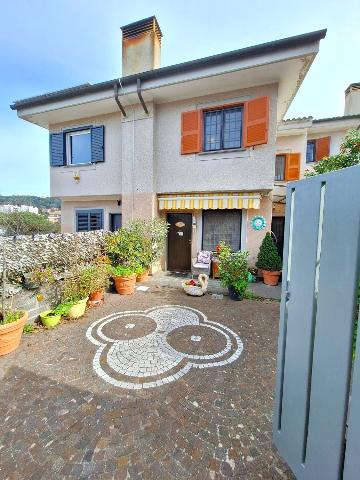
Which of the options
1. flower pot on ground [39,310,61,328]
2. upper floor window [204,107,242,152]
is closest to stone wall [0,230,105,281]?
flower pot on ground [39,310,61,328]

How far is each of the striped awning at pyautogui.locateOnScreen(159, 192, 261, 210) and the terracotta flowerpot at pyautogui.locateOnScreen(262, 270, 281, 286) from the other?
2.88m

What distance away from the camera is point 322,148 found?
1445cm

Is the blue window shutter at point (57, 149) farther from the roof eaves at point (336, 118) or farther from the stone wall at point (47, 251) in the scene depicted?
the roof eaves at point (336, 118)

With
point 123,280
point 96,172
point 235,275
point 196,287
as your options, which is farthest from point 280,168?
point 123,280

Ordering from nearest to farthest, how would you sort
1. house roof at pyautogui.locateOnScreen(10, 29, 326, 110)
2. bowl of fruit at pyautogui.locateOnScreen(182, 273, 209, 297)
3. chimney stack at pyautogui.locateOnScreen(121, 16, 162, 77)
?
1. house roof at pyautogui.locateOnScreen(10, 29, 326, 110)
2. bowl of fruit at pyautogui.locateOnScreen(182, 273, 209, 297)
3. chimney stack at pyautogui.locateOnScreen(121, 16, 162, 77)

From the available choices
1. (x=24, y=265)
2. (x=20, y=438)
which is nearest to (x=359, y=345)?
(x=20, y=438)

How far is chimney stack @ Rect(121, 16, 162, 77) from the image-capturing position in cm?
1038

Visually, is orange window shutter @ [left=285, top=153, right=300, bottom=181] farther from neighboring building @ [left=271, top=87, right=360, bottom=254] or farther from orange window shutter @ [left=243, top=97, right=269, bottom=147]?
orange window shutter @ [left=243, top=97, right=269, bottom=147]

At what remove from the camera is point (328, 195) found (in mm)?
1812

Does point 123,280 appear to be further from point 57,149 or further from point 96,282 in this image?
point 57,149

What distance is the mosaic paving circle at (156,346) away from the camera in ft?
13.1

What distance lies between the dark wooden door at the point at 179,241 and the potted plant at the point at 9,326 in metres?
7.38

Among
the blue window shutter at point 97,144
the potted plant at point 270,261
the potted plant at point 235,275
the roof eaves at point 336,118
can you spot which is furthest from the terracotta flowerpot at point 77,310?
the roof eaves at point 336,118

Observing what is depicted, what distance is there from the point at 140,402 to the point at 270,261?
756cm
